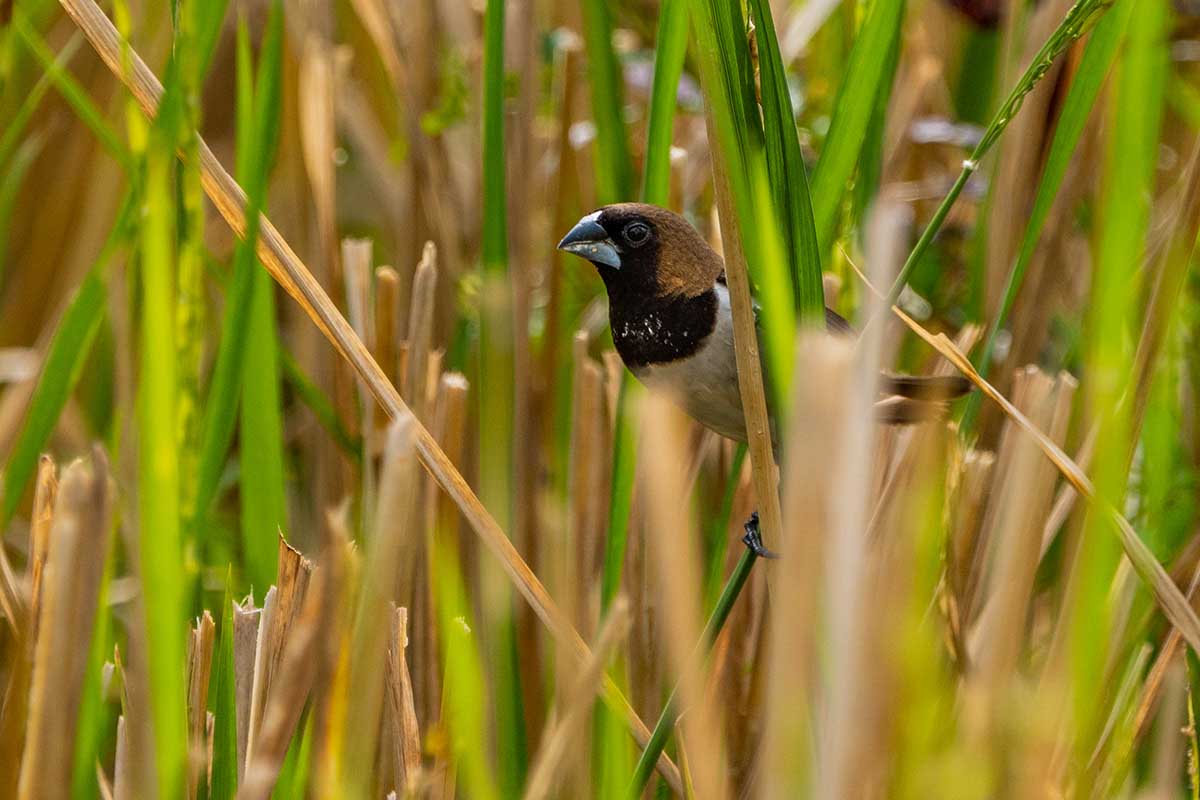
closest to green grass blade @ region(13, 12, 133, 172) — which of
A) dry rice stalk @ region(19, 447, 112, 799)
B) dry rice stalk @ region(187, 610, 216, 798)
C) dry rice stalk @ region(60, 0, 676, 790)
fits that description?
dry rice stalk @ region(60, 0, 676, 790)

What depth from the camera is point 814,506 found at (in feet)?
1.87

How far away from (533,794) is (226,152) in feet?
5.40

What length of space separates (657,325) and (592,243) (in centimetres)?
9

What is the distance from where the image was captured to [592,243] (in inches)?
47.8

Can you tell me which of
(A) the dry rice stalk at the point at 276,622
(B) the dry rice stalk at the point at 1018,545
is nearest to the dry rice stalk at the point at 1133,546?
(B) the dry rice stalk at the point at 1018,545

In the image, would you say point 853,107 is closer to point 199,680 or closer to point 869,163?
point 869,163

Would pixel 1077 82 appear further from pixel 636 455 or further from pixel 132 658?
pixel 132 658

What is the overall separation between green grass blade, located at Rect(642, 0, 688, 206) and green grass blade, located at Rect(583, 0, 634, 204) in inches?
10.3

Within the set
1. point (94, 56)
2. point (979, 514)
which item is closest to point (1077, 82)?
point (979, 514)

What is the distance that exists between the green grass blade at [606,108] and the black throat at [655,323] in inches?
5.0

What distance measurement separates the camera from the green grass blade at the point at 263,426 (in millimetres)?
1087

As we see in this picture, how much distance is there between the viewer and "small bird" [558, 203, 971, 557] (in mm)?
1176

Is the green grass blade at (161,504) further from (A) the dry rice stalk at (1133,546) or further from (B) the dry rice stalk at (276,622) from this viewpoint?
(A) the dry rice stalk at (1133,546)

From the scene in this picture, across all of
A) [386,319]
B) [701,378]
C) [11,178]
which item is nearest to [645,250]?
[701,378]
